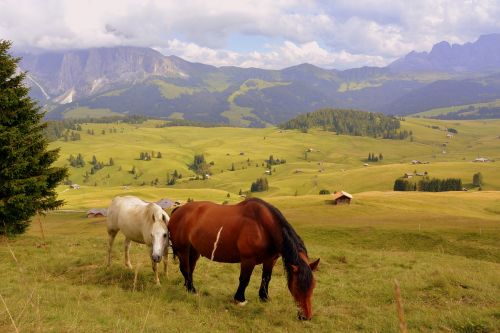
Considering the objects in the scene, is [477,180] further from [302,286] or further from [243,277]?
[302,286]

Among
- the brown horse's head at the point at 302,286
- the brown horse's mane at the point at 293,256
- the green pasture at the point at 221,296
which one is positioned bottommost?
the green pasture at the point at 221,296

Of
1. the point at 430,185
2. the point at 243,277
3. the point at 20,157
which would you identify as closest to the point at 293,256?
the point at 243,277

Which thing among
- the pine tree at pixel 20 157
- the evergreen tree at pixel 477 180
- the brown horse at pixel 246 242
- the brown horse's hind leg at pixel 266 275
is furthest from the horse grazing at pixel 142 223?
the evergreen tree at pixel 477 180

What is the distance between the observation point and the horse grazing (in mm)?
12398

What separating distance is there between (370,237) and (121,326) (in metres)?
38.1

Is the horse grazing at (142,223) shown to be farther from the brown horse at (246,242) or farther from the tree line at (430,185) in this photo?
the tree line at (430,185)

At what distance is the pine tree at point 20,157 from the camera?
2311cm

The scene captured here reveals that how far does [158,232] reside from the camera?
1242cm

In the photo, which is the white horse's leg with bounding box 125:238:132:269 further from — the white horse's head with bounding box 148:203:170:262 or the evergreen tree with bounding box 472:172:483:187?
the evergreen tree with bounding box 472:172:483:187

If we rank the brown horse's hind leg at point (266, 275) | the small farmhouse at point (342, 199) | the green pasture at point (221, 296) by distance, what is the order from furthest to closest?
the small farmhouse at point (342, 199)
the brown horse's hind leg at point (266, 275)
the green pasture at point (221, 296)

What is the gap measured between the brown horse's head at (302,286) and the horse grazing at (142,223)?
4.31 metres

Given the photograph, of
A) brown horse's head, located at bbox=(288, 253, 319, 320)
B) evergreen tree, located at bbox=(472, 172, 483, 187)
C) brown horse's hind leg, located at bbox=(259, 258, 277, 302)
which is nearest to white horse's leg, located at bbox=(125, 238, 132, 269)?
brown horse's hind leg, located at bbox=(259, 258, 277, 302)

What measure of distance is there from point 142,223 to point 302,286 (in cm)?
643

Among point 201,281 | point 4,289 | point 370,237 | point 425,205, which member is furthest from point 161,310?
point 425,205
